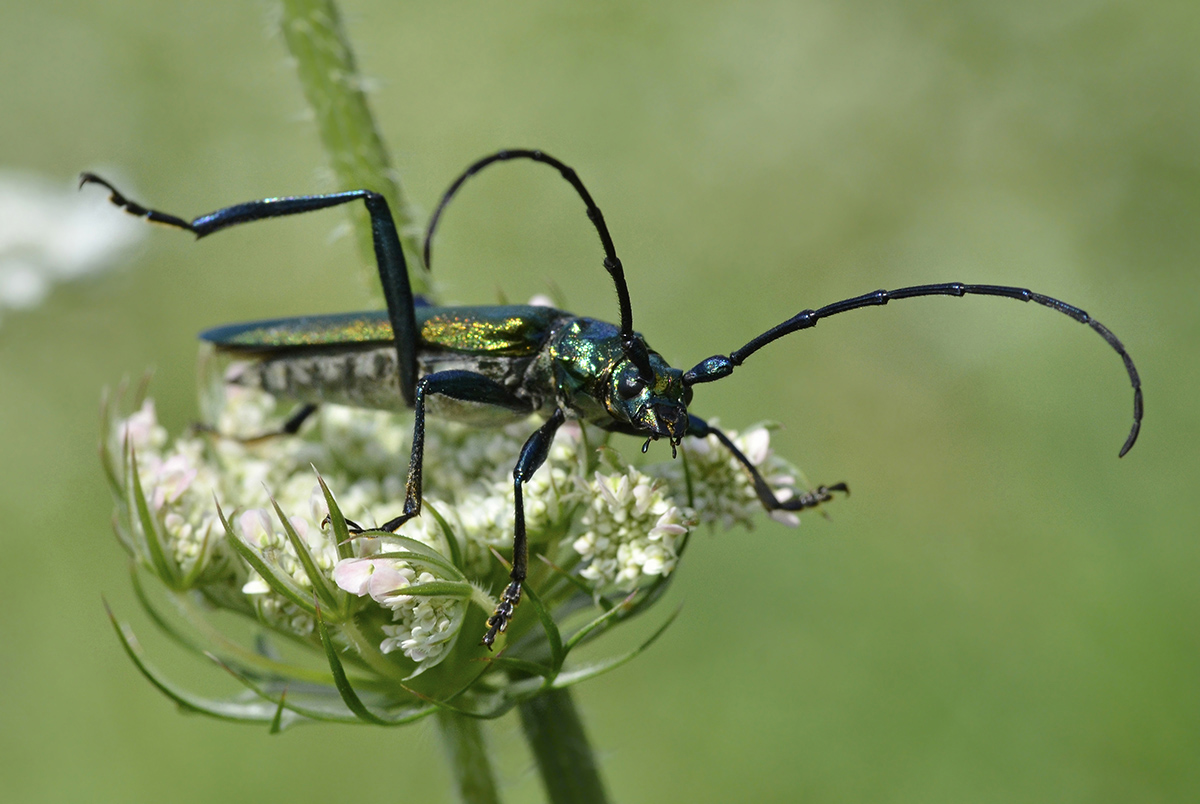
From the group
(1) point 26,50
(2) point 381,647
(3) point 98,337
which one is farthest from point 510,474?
(1) point 26,50

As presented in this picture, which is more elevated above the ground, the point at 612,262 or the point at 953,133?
the point at 953,133

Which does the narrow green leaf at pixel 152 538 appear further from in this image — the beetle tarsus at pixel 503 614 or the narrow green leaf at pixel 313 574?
the beetle tarsus at pixel 503 614

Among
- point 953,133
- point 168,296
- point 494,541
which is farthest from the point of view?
point 953,133

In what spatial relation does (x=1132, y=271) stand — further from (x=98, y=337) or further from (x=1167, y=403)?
(x=98, y=337)

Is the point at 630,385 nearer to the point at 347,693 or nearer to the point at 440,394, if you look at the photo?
the point at 440,394

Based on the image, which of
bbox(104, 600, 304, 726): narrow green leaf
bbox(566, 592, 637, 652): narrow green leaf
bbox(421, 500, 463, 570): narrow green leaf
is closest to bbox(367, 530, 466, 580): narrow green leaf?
bbox(421, 500, 463, 570): narrow green leaf

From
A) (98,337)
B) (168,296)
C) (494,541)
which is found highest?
(168,296)

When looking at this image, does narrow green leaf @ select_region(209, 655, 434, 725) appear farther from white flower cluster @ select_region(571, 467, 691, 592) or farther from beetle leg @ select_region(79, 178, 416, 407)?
beetle leg @ select_region(79, 178, 416, 407)
